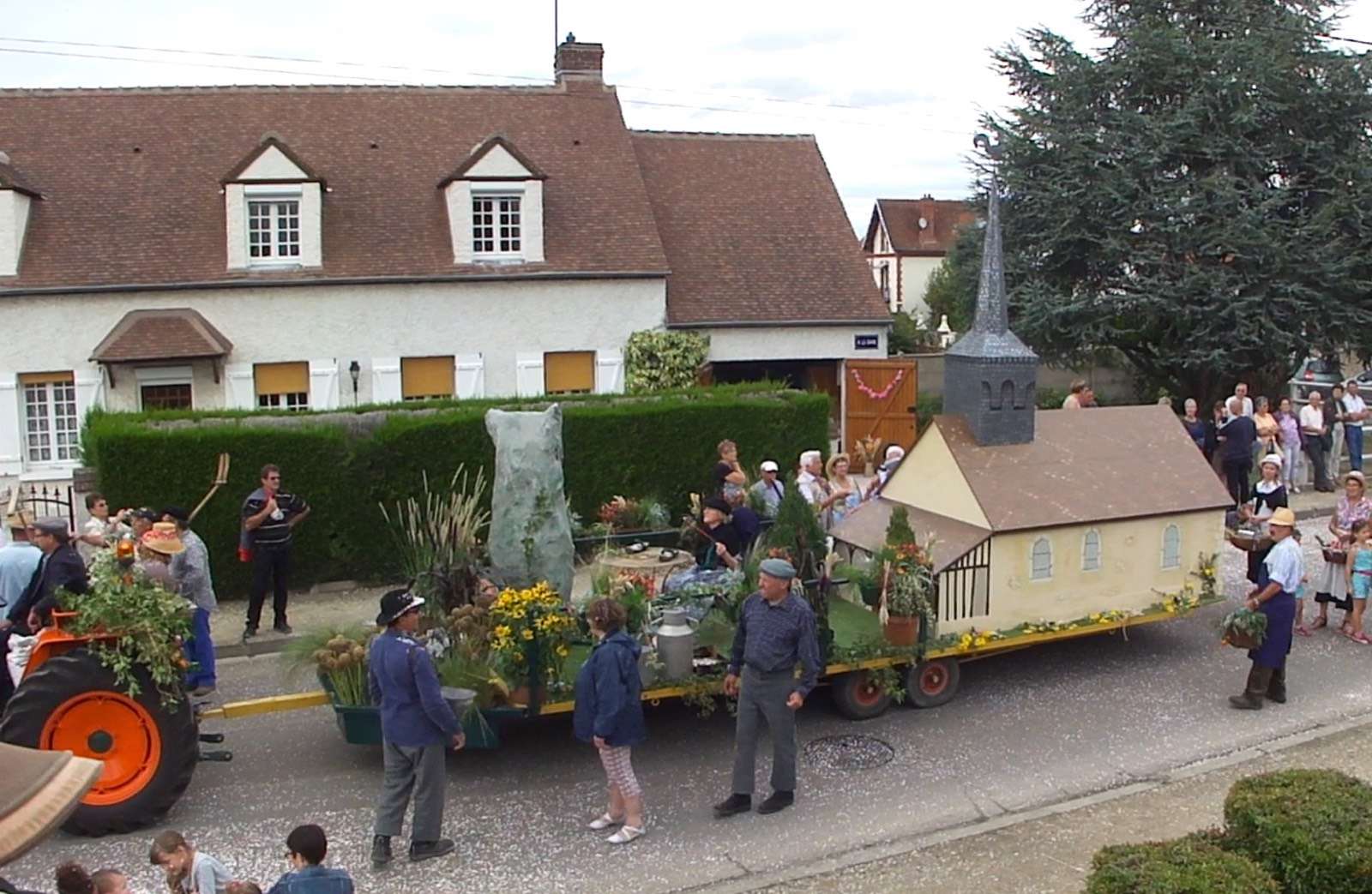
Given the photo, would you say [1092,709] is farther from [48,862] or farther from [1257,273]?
[1257,273]

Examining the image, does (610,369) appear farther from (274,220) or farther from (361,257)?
(274,220)

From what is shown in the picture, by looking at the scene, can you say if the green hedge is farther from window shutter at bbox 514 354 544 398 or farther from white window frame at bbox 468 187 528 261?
white window frame at bbox 468 187 528 261

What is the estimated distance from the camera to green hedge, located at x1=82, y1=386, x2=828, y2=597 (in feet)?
45.1

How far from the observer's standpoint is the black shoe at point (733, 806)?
8.41 meters

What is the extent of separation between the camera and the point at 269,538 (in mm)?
12289

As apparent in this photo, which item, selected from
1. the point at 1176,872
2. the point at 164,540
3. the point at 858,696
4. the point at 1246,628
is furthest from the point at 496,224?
the point at 1176,872

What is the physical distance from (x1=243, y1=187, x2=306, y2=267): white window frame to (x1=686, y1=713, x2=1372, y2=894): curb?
16.2 m

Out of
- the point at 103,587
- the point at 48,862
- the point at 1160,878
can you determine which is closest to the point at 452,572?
the point at 103,587

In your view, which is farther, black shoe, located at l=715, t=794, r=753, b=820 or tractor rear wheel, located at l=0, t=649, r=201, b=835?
black shoe, located at l=715, t=794, r=753, b=820

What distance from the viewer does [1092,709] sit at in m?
10.5

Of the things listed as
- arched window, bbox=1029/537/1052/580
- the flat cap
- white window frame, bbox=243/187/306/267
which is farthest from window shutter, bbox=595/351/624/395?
the flat cap

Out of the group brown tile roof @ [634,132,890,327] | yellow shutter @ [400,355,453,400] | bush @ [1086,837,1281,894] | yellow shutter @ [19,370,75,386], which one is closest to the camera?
bush @ [1086,837,1281,894]

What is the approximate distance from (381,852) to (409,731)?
75 cm

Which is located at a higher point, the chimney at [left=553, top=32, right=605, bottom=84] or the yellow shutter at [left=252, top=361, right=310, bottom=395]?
the chimney at [left=553, top=32, right=605, bottom=84]
